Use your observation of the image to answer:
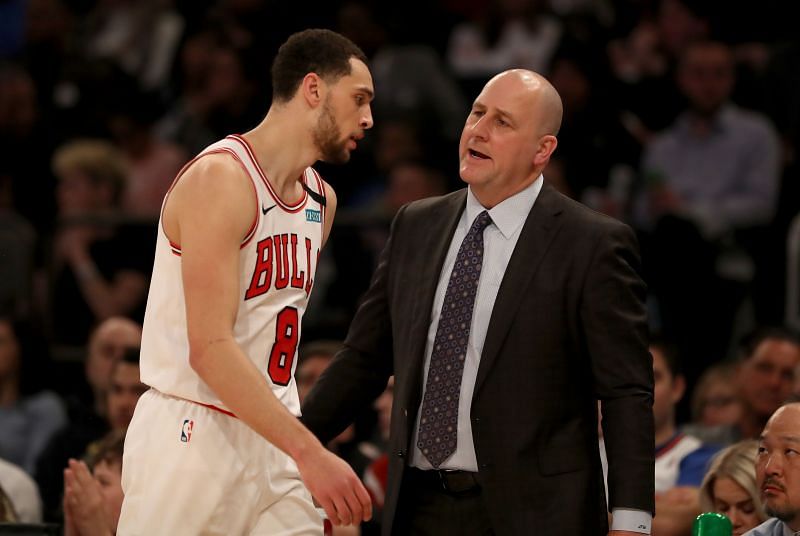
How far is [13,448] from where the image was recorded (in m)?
7.37

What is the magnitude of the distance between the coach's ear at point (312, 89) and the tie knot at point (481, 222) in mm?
625

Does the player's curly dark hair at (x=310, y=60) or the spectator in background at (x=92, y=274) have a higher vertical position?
the player's curly dark hair at (x=310, y=60)

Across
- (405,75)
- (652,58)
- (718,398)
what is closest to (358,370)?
(718,398)

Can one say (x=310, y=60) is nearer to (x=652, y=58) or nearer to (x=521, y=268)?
(x=521, y=268)

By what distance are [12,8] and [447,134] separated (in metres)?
4.06

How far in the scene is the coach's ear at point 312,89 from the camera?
400 cm

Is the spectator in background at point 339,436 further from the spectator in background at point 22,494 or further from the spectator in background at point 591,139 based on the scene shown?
the spectator in background at point 591,139

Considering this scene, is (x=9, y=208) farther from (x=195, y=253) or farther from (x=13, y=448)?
(x=195, y=253)

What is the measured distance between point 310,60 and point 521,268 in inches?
34.2

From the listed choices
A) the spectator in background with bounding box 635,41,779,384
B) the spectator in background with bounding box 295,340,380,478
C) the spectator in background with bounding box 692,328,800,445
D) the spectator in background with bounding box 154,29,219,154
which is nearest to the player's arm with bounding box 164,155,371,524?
the spectator in background with bounding box 295,340,380,478

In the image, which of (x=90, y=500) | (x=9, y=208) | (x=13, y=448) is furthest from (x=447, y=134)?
(x=90, y=500)

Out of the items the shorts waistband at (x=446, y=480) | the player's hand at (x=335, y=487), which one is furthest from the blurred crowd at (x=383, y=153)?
the player's hand at (x=335, y=487)

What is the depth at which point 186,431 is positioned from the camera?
3787 millimetres

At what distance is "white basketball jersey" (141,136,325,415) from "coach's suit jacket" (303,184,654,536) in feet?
1.39
